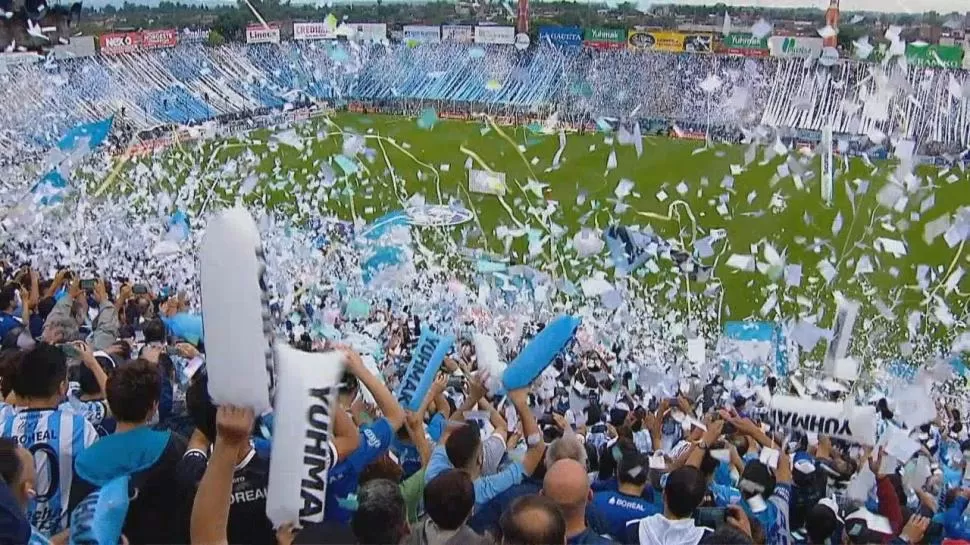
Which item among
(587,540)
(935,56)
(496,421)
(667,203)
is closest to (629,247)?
(667,203)

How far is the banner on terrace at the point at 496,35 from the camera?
50562 millimetres

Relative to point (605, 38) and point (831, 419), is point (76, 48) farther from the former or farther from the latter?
point (831, 419)

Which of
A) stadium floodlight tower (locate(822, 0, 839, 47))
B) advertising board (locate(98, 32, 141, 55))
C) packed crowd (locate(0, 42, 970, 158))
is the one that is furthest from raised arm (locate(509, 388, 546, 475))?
advertising board (locate(98, 32, 141, 55))

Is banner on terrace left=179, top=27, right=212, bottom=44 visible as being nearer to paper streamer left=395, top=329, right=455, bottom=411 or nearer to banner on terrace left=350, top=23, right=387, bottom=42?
banner on terrace left=350, top=23, right=387, bottom=42

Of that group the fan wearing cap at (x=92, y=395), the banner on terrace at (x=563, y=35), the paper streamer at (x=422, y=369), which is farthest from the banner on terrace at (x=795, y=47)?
the fan wearing cap at (x=92, y=395)

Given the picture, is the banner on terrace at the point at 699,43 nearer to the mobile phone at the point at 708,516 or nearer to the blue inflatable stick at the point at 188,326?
the blue inflatable stick at the point at 188,326

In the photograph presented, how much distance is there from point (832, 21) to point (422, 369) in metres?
40.8

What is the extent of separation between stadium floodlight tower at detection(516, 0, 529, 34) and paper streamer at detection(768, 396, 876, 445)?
46.9 metres

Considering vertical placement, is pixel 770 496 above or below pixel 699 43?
above

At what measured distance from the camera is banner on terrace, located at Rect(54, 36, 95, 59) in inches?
1480

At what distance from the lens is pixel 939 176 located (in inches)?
1064

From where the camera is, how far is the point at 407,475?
4.04 metres

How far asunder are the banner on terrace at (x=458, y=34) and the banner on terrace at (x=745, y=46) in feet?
43.4

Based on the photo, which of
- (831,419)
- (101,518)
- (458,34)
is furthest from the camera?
(458,34)
